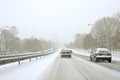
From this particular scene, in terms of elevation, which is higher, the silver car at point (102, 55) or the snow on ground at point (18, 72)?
the silver car at point (102, 55)

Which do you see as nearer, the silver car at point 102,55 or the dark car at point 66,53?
the silver car at point 102,55

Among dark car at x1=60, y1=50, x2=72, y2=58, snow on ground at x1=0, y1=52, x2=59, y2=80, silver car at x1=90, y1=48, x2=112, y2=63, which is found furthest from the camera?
dark car at x1=60, y1=50, x2=72, y2=58

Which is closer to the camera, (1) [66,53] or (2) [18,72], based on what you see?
(2) [18,72]

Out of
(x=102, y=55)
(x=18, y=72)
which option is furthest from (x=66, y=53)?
(x=18, y=72)

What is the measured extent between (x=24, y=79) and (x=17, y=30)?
126130 millimetres

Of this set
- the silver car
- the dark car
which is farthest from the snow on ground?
the dark car

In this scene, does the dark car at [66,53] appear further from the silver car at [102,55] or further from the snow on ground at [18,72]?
the snow on ground at [18,72]

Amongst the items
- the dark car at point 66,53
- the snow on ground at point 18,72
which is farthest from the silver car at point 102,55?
the dark car at point 66,53

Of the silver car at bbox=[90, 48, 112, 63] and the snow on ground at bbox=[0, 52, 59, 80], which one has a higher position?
the silver car at bbox=[90, 48, 112, 63]

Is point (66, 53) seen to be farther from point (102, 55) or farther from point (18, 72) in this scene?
point (18, 72)

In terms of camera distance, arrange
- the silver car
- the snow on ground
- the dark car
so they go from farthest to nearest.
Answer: the dark car, the silver car, the snow on ground

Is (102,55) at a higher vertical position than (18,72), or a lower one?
higher

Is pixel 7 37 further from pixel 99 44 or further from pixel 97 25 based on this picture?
pixel 99 44

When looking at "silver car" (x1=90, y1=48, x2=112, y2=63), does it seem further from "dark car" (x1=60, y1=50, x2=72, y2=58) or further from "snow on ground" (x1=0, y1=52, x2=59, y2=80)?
"dark car" (x1=60, y1=50, x2=72, y2=58)
